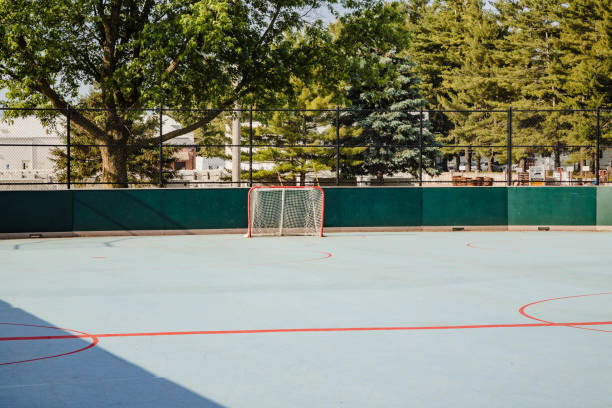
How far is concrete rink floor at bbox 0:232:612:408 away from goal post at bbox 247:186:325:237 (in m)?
6.03

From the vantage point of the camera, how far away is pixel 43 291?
10562 millimetres

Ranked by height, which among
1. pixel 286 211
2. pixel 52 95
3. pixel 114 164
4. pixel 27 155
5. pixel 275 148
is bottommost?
pixel 286 211

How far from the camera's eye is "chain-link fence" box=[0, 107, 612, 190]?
82.0ft

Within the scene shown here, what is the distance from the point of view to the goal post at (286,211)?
21141 millimetres

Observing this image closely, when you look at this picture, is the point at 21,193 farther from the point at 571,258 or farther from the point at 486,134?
the point at 486,134

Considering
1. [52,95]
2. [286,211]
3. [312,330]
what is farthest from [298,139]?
[312,330]

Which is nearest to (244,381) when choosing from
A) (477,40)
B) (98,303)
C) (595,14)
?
(98,303)

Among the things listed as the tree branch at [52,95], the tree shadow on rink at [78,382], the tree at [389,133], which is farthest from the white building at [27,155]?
the tree shadow on rink at [78,382]

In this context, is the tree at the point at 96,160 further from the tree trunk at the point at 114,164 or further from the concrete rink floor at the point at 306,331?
the concrete rink floor at the point at 306,331

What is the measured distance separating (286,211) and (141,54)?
7.45m

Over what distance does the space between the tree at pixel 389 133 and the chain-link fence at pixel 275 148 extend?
70 mm

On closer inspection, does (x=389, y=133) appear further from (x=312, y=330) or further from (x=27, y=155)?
(x=312, y=330)

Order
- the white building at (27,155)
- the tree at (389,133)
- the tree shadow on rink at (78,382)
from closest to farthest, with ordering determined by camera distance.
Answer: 1. the tree shadow on rink at (78,382)
2. the white building at (27,155)
3. the tree at (389,133)

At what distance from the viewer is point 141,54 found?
76.1ft
